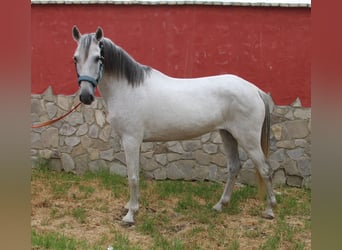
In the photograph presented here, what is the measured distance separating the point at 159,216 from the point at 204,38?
2.34 metres

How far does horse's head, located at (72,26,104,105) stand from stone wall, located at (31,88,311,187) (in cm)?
193

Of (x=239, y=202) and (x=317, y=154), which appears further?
(x=239, y=202)

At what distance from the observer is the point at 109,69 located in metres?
3.74

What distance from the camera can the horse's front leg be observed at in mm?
3768

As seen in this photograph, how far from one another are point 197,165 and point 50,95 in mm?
2258

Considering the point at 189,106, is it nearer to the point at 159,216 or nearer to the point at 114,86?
the point at 114,86

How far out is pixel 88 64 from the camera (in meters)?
3.45

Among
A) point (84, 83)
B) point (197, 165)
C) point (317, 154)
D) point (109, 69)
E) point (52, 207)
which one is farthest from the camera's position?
point (197, 165)

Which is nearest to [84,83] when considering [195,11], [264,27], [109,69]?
[109,69]

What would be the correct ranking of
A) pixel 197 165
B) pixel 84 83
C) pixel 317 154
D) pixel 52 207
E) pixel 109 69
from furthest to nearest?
pixel 197 165 < pixel 52 207 < pixel 109 69 < pixel 84 83 < pixel 317 154

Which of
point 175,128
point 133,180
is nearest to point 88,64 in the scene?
point 175,128

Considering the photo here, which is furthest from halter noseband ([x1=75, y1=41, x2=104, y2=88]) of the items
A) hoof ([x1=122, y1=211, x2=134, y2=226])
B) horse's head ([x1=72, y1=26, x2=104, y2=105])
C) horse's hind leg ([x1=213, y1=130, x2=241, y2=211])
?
horse's hind leg ([x1=213, y1=130, x2=241, y2=211])

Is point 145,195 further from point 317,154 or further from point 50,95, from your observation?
point 317,154

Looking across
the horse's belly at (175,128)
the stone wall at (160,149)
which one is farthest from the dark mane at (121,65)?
the stone wall at (160,149)
